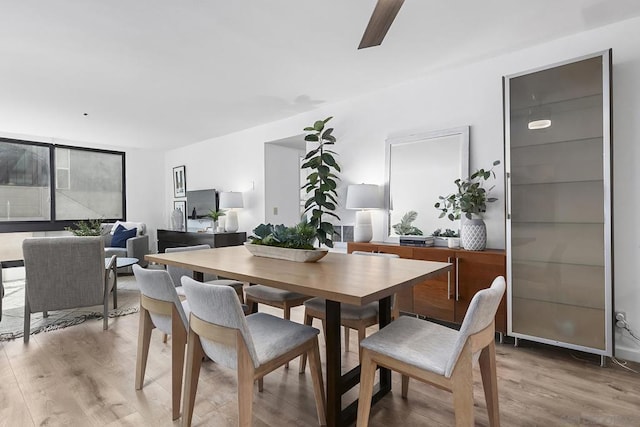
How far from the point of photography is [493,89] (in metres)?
2.94

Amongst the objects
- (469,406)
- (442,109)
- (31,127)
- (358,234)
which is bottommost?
(469,406)

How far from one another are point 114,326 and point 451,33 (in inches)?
151

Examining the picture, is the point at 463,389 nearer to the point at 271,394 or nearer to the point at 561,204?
the point at 271,394

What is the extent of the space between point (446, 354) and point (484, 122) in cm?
236

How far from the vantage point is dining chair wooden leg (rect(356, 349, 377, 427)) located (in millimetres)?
1399

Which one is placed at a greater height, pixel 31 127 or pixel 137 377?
pixel 31 127

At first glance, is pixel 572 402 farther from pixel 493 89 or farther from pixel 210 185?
pixel 210 185

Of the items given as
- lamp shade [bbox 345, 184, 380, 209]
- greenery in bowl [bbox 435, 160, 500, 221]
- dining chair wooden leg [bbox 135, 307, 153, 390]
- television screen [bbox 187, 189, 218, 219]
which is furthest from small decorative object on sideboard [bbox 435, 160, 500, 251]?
television screen [bbox 187, 189, 218, 219]

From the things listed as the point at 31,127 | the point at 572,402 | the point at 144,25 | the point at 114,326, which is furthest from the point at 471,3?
the point at 31,127

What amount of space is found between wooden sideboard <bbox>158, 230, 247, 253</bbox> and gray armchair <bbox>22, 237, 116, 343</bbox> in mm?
1951

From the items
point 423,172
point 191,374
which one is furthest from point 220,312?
point 423,172

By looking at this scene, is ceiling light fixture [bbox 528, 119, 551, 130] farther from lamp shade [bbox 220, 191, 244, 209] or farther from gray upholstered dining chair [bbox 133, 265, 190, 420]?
lamp shade [bbox 220, 191, 244, 209]

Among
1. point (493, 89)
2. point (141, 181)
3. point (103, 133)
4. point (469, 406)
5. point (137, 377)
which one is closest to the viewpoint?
point (469, 406)

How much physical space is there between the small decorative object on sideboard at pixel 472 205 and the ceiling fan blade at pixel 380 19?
1.61m
